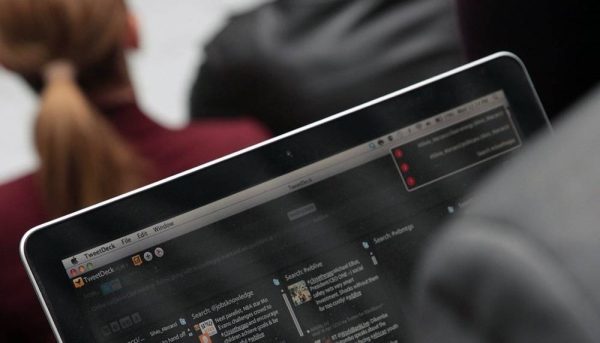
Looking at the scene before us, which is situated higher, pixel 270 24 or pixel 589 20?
pixel 270 24

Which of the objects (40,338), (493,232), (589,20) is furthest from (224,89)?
Answer: (493,232)

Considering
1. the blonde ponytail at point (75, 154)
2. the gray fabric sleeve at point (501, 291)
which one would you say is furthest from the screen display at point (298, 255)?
the blonde ponytail at point (75, 154)

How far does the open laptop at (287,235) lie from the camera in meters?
0.49

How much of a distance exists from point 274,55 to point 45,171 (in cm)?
37

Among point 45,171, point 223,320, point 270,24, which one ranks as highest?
point 270,24

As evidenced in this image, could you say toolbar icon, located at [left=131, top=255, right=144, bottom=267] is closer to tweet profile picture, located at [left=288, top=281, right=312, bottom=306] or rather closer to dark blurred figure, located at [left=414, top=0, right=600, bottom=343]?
tweet profile picture, located at [left=288, top=281, right=312, bottom=306]

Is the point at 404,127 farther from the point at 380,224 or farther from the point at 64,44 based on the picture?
the point at 64,44

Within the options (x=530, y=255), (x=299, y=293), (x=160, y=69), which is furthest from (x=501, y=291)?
(x=160, y=69)

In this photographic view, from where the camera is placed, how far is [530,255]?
0.19 m

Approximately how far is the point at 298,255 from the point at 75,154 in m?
0.53

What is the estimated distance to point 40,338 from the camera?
0.95 metres

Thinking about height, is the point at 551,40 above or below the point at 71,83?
below

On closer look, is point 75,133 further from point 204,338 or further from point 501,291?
point 501,291

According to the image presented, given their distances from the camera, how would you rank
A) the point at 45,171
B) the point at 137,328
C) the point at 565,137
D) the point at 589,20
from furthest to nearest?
1. the point at 45,171
2. the point at 589,20
3. the point at 137,328
4. the point at 565,137
